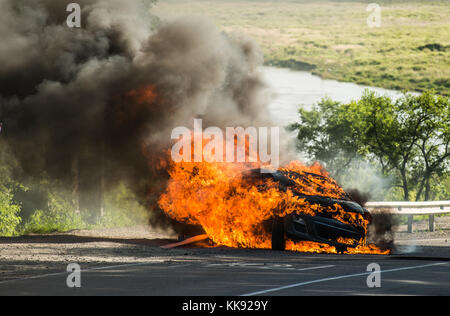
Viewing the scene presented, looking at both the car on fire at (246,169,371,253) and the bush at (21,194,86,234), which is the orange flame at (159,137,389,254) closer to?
the car on fire at (246,169,371,253)

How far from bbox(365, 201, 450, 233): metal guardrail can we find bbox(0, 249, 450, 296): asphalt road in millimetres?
7290

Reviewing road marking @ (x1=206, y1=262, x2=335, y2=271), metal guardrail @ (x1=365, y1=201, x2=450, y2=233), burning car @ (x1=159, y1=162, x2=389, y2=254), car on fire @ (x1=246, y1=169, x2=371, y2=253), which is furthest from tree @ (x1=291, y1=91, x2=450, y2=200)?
road marking @ (x1=206, y1=262, x2=335, y2=271)

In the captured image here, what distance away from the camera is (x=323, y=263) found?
1377 cm

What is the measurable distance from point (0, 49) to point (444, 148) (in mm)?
27338

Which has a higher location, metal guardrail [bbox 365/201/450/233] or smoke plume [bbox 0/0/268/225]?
smoke plume [bbox 0/0/268/225]

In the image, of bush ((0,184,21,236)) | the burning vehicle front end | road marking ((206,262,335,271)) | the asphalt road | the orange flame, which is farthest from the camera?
bush ((0,184,21,236))

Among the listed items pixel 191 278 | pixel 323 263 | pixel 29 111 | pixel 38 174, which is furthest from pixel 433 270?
pixel 38 174

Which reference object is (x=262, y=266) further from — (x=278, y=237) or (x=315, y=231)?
(x=278, y=237)

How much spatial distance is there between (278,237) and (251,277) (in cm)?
417

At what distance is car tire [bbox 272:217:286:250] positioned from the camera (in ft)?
50.4

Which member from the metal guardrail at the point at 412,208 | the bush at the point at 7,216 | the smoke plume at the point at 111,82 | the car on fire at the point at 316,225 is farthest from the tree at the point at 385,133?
the car on fire at the point at 316,225

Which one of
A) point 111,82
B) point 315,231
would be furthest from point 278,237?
point 111,82

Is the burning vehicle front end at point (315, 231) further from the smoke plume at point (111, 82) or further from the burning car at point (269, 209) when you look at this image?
the smoke plume at point (111, 82)

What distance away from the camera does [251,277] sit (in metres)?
11.4
